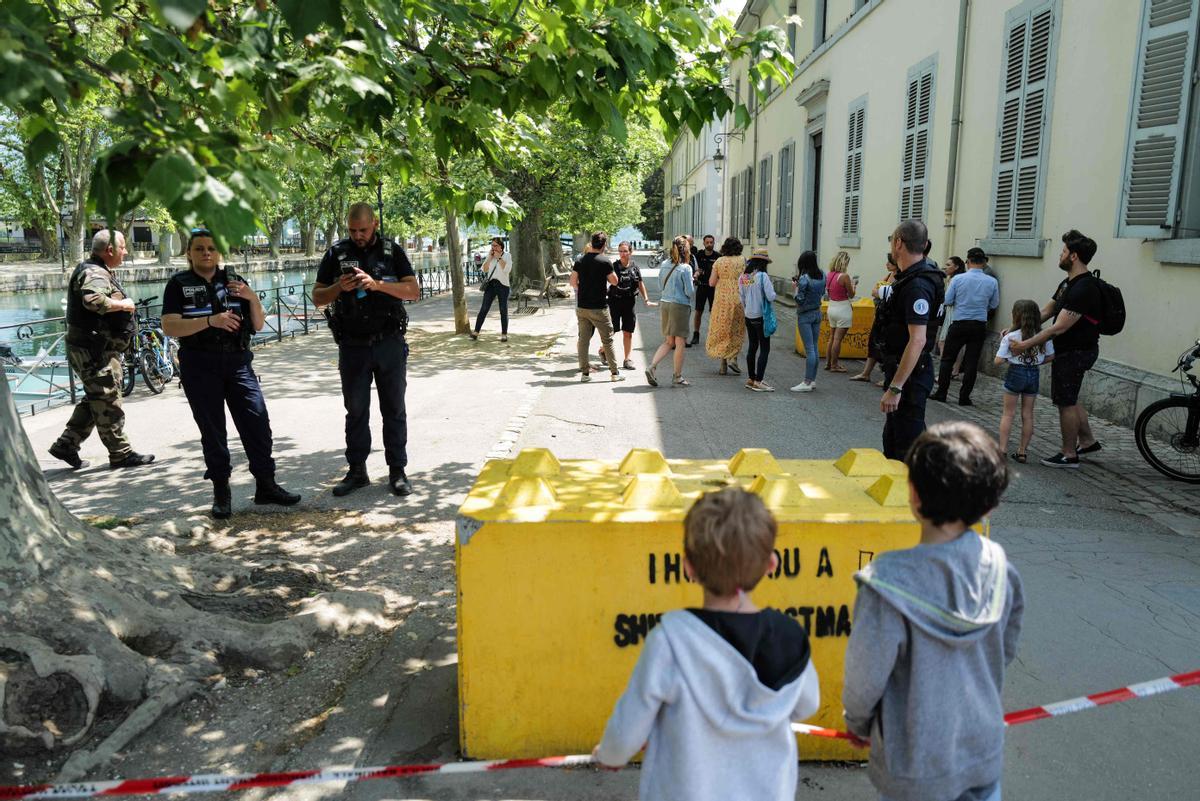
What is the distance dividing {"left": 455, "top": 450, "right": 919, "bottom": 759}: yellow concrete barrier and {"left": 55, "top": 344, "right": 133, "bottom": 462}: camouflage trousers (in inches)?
210

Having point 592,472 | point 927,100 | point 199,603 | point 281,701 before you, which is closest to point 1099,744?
point 592,472

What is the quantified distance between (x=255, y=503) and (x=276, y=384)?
5.84m

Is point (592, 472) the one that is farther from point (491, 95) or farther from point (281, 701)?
point (491, 95)

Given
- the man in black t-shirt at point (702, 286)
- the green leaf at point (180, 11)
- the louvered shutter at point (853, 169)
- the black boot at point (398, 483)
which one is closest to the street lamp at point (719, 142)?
the louvered shutter at point (853, 169)

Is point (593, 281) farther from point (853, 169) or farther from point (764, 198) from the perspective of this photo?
point (764, 198)

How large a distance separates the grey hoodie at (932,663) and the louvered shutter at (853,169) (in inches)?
634

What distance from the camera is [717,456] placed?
7.55m

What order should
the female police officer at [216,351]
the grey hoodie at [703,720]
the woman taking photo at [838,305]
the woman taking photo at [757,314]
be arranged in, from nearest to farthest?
the grey hoodie at [703,720] → the female police officer at [216,351] → the woman taking photo at [757,314] → the woman taking photo at [838,305]

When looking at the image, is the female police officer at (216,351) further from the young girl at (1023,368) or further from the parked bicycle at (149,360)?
the young girl at (1023,368)

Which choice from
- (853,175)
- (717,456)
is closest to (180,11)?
(717,456)

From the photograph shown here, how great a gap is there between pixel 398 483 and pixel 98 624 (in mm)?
3049

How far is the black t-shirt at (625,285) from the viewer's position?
12828 millimetres

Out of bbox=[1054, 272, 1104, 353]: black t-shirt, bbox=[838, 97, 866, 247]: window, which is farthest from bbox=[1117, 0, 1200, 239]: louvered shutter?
bbox=[838, 97, 866, 247]: window

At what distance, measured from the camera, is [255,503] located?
639 cm
